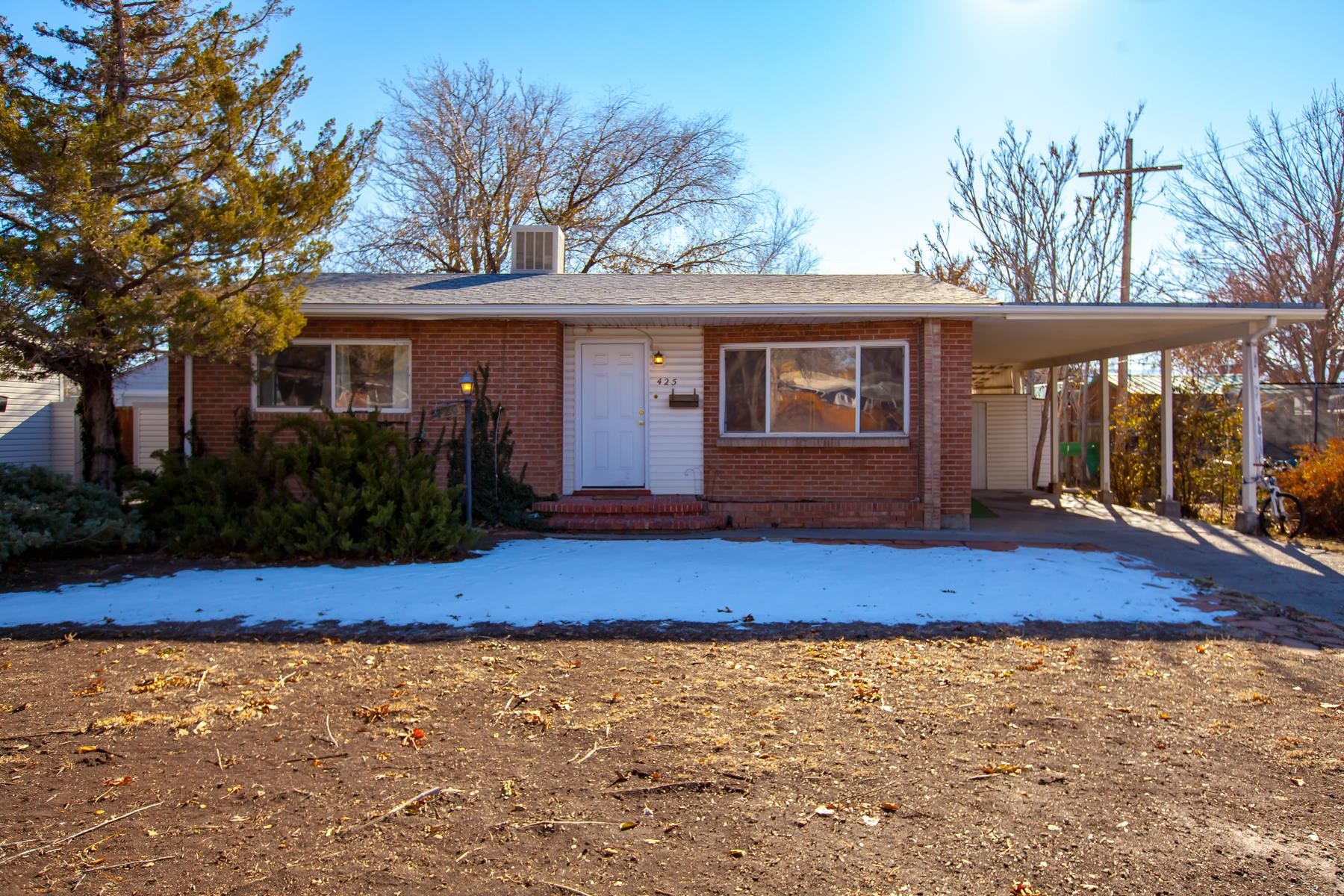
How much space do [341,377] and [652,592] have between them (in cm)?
620

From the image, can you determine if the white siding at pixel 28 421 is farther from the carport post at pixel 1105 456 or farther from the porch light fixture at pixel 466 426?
the carport post at pixel 1105 456

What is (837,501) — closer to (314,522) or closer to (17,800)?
(314,522)

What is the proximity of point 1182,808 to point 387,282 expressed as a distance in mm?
11945

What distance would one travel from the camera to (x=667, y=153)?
2697cm

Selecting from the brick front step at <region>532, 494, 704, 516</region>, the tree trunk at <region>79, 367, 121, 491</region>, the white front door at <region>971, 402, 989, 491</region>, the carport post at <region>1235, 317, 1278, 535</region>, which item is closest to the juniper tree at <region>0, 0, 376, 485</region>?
the tree trunk at <region>79, 367, 121, 491</region>

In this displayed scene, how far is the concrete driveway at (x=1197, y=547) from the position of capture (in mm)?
8281

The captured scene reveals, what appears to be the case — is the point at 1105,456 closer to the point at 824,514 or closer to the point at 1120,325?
the point at 1120,325

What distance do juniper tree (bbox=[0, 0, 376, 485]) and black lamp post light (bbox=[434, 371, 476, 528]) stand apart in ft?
6.11

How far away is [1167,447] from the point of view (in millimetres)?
13766

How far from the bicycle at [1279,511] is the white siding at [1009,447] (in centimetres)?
650

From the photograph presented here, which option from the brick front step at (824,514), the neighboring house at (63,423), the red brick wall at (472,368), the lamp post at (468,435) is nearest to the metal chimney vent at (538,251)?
the red brick wall at (472,368)

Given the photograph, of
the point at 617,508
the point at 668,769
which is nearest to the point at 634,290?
the point at 617,508

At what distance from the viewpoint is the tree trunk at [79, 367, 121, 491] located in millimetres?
10031

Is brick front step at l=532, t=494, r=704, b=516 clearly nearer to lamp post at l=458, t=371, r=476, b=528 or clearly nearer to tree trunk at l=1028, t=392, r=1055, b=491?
lamp post at l=458, t=371, r=476, b=528
